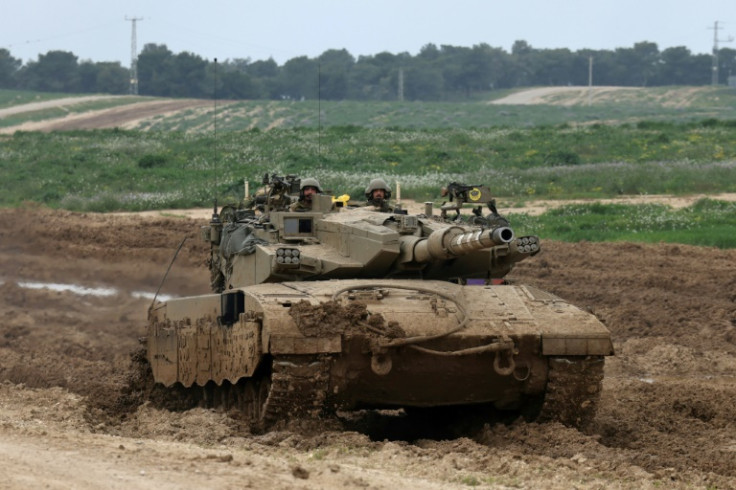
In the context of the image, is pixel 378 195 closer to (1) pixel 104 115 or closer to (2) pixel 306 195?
(2) pixel 306 195

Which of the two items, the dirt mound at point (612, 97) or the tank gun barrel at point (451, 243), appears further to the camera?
the dirt mound at point (612, 97)

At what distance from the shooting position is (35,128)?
60.7 m

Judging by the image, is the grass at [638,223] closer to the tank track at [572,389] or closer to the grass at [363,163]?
the grass at [363,163]

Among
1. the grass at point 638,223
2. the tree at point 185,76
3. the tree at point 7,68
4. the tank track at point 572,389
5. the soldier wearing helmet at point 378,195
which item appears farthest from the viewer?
the tree at point 7,68

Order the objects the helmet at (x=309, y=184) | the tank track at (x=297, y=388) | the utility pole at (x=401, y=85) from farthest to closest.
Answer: the utility pole at (x=401, y=85)
the helmet at (x=309, y=184)
the tank track at (x=297, y=388)

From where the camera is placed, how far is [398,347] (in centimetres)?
1216

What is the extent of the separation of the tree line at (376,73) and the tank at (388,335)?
6210 centimetres

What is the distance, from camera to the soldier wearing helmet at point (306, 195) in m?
15.6

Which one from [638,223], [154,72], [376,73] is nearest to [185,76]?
[154,72]

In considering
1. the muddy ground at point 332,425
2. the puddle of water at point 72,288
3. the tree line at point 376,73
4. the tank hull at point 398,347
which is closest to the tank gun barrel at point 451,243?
the tank hull at point 398,347

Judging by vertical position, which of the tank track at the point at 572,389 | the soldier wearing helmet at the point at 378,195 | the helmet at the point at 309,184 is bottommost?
the tank track at the point at 572,389

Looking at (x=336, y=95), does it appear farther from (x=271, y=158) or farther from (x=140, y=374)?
(x=140, y=374)

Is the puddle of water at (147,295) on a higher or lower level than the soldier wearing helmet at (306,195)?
lower

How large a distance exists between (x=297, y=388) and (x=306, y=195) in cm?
410
